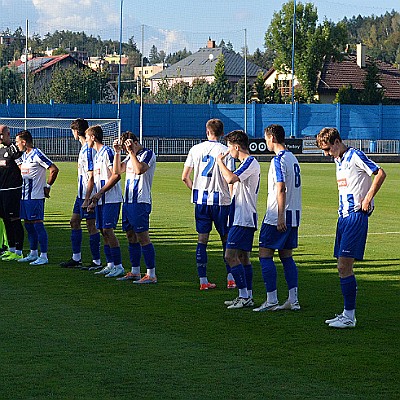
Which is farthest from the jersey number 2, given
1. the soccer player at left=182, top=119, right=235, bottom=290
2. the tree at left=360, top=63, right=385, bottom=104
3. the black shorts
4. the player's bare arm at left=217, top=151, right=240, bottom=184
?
the tree at left=360, top=63, right=385, bottom=104

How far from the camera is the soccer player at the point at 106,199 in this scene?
1189cm

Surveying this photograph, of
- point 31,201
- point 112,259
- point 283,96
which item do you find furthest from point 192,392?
point 283,96

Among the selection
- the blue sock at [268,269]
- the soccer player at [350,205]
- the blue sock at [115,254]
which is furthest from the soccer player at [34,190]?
the soccer player at [350,205]

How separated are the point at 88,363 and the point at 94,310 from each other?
7.56 ft

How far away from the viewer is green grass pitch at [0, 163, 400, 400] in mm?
6645

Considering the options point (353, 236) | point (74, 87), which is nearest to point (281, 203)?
point (353, 236)

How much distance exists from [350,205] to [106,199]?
4093mm

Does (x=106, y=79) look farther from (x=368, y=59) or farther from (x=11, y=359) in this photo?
(x=11, y=359)

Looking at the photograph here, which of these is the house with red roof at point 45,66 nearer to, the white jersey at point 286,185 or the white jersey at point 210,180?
the white jersey at point 210,180

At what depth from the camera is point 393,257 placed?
14.0 m

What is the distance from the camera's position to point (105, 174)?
12.1 meters

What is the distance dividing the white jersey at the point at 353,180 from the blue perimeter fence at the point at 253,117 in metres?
52.1

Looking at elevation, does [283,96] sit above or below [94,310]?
above

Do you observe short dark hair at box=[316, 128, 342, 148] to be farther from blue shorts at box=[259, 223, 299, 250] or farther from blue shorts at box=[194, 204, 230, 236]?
blue shorts at box=[194, 204, 230, 236]
